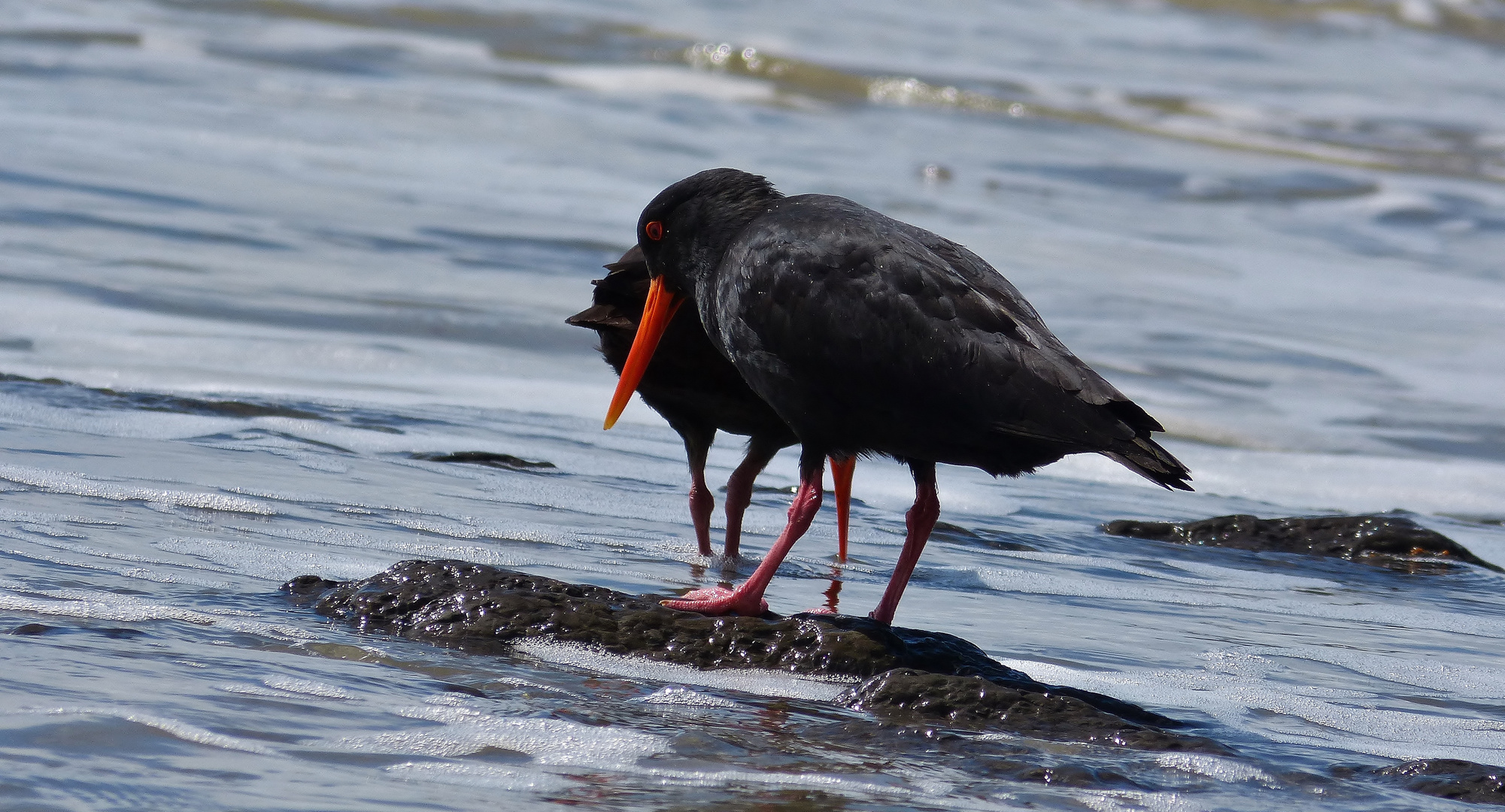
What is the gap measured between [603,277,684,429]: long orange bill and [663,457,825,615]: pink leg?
0.70m

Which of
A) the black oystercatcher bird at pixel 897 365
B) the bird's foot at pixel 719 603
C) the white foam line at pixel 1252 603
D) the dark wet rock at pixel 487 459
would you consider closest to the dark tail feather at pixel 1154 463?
the black oystercatcher bird at pixel 897 365

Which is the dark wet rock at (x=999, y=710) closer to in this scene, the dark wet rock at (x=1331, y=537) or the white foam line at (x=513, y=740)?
the white foam line at (x=513, y=740)

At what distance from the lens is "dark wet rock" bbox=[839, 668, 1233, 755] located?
3307mm

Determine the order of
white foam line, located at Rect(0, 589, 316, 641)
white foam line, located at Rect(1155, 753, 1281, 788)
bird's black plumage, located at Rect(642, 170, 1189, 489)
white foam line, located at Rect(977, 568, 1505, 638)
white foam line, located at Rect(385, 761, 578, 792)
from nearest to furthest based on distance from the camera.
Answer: white foam line, located at Rect(385, 761, 578, 792)
white foam line, located at Rect(1155, 753, 1281, 788)
white foam line, located at Rect(0, 589, 316, 641)
bird's black plumage, located at Rect(642, 170, 1189, 489)
white foam line, located at Rect(977, 568, 1505, 638)

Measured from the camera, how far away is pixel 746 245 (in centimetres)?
429

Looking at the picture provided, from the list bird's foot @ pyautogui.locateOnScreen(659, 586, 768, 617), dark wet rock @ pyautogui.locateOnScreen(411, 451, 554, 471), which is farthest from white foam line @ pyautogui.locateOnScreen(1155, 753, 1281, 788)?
dark wet rock @ pyautogui.locateOnScreen(411, 451, 554, 471)

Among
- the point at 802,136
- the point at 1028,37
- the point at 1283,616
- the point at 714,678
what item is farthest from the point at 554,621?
the point at 1028,37

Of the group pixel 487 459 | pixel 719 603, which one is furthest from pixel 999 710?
pixel 487 459

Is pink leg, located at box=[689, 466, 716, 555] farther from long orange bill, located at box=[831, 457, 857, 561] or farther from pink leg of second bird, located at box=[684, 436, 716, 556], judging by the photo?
long orange bill, located at box=[831, 457, 857, 561]

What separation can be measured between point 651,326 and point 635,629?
48.4 inches

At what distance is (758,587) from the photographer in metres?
4.07

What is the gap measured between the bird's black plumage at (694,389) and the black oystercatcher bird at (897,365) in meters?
0.60

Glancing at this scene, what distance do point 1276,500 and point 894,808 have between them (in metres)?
4.82

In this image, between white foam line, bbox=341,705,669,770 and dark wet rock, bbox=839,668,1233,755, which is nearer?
white foam line, bbox=341,705,669,770
